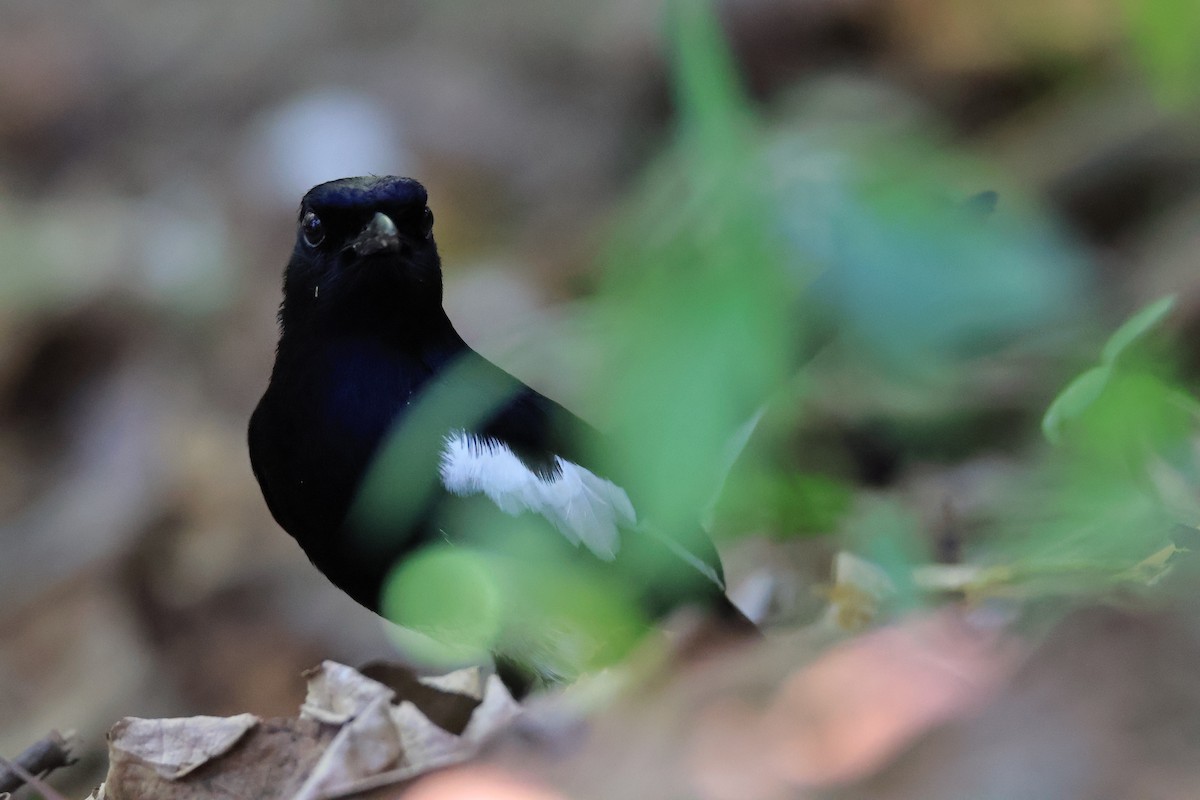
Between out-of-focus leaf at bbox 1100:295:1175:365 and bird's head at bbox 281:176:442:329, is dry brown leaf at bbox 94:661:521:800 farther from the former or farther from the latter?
out-of-focus leaf at bbox 1100:295:1175:365

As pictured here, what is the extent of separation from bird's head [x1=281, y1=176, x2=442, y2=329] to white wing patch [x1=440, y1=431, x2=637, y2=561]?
0.31 m

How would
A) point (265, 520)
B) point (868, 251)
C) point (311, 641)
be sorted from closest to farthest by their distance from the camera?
1. point (868, 251)
2. point (311, 641)
3. point (265, 520)

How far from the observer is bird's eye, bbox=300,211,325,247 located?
107 inches

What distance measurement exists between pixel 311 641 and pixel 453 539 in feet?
6.77

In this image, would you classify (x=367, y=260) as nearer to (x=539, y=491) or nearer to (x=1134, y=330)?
(x=539, y=491)

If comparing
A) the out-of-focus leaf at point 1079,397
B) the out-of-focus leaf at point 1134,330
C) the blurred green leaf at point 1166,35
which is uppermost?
the blurred green leaf at point 1166,35

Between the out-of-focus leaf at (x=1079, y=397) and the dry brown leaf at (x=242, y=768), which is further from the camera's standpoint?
the dry brown leaf at (x=242, y=768)

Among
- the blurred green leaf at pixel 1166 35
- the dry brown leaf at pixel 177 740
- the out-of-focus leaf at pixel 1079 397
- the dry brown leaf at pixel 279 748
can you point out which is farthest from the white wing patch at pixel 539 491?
the blurred green leaf at pixel 1166 35

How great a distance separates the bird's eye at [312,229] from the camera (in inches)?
107

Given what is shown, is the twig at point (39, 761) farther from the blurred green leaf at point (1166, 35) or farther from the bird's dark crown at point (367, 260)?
the blurred green leaf at point (1166, 35)

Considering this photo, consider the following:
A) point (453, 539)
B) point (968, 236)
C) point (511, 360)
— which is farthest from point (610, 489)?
point (968, 236)

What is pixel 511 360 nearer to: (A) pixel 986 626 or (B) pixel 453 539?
(A) pixel 986 626

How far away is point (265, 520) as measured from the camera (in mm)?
4930

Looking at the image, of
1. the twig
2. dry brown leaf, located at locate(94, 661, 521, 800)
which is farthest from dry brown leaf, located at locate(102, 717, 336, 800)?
the twig
